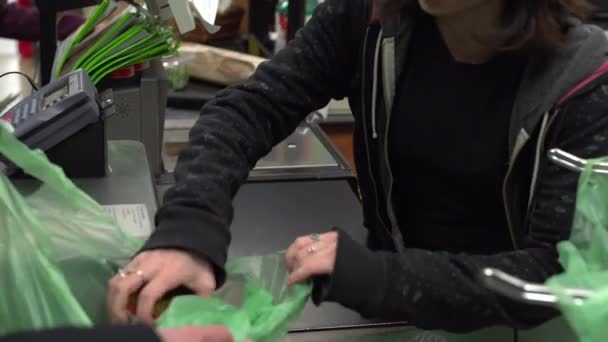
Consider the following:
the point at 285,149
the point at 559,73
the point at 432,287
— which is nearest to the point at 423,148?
the point at 559,73

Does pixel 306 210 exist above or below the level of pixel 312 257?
below

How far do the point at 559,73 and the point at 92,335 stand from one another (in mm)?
651

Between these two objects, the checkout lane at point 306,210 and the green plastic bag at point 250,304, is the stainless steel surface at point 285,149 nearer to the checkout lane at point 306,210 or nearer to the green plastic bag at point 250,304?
the checkout lane at point 306,210

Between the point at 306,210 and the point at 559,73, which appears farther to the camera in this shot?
the point at 306,210

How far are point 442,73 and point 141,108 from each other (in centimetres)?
63

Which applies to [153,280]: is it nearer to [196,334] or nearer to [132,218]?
[196,334]

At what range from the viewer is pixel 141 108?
4.67ft

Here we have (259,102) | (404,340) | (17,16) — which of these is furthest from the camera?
(17,16)

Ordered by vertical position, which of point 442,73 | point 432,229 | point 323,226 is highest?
point 442,73

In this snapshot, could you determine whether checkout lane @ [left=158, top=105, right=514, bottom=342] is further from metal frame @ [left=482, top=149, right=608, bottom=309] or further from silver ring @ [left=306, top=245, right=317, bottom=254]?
metal frame @ [left=482, top=149, right=608, bottom=309]

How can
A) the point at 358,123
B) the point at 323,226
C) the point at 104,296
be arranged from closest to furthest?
1. the point at 104,296
2. the point at 358,123
3. the point at 323,226

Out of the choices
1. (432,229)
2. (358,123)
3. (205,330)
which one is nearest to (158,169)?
(358,123)

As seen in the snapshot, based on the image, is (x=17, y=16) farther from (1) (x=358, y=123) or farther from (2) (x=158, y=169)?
(1) (x=358, y=123)

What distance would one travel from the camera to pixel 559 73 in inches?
36.4
